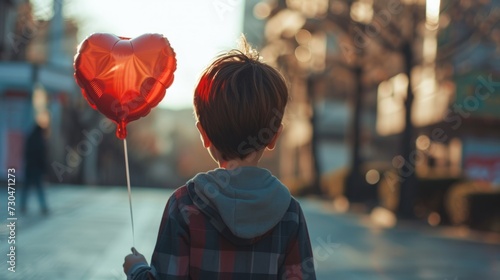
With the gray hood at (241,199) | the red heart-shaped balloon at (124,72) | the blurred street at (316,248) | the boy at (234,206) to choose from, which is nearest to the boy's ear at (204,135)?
the boy at (234,206)

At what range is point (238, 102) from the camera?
2.32m

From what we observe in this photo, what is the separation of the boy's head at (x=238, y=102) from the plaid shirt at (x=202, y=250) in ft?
0.61

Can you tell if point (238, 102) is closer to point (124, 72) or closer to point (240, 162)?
point (240, 162)

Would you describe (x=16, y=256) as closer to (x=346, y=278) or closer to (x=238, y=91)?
(x=346, y=278)

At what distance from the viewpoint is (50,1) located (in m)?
20.1

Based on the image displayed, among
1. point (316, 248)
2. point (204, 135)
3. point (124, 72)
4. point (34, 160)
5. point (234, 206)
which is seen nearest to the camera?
point (234, 206)

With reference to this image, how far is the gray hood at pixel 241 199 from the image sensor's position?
7.48ft

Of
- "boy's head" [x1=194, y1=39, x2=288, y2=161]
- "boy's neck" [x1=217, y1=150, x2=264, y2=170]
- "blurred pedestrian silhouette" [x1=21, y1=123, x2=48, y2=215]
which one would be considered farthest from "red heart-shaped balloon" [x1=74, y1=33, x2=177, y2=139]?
"blurred pedestrian silhouette" [x1=21, y1=123, x2=48, y2=215]

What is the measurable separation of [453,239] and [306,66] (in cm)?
1761

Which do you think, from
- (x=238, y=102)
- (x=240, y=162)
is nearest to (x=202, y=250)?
(x=240, y=162)

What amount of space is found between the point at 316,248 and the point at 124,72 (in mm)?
9204

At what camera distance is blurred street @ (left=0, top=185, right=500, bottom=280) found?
8664 millimetres

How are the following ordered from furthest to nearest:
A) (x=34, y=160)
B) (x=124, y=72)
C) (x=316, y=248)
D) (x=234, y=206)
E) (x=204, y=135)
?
(x=34, y=160), (x=316, y=248), (x=124, y=72), (x=204, y=135), (x=234, y=206)

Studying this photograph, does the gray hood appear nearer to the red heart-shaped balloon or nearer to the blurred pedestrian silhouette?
the red heart-shaped balloon
